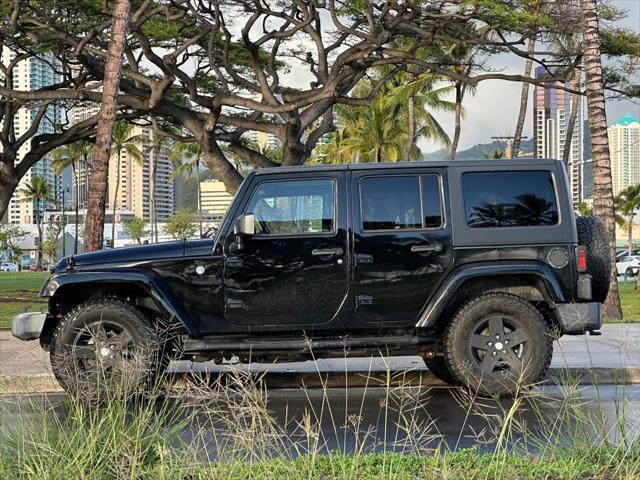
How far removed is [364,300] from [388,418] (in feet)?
4.47

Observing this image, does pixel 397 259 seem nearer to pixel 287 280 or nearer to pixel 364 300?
pixel 364 300

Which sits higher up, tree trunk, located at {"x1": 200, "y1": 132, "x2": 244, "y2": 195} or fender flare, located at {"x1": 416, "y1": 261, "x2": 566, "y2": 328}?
tree trunk, located at {"x1": 200, "y1": 132, "x2": 244, "y2": 195}

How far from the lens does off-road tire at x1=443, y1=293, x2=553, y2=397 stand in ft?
31.3

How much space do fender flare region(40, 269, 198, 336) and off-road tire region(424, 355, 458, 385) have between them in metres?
2.55

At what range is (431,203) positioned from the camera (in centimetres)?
985

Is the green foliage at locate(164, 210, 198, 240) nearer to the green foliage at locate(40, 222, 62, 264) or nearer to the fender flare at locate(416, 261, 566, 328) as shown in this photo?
the green foliage at locate(40, 222, 62, 264)

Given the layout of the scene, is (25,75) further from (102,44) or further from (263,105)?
(263,105)

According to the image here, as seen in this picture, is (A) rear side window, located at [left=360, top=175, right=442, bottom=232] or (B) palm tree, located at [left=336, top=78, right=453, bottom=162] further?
(B) palm tree, located at [left=336, top=78, right=453, bottom=162]

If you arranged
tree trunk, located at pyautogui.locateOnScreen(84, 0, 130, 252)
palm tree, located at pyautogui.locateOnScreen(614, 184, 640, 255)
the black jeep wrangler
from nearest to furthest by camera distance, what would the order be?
the black jeep wrangler
tree trunk, located at pyautogui.locateOnScreen(84, 0, 130, 252)
palm tree, located at pyautogui.locateOnScreen(614, 184, 640, 255)

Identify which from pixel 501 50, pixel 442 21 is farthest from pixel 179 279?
pixel 501 50

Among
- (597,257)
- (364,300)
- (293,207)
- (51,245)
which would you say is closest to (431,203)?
(364,300)

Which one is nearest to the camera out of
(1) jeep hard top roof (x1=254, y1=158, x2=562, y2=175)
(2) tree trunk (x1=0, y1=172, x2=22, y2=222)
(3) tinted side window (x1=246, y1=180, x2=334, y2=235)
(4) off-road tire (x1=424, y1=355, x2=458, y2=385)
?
(3) tinted side window (x1=246, y1=180, x2=334, y2=235)

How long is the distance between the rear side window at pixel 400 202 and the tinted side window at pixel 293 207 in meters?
0.35

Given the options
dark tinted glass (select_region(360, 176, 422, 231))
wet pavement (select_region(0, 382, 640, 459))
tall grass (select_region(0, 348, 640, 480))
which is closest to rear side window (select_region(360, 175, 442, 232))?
dark tinted glass (select_region(360, 176, 422, 231))
